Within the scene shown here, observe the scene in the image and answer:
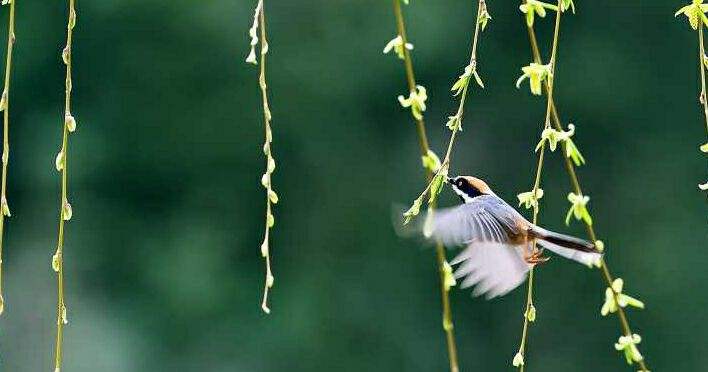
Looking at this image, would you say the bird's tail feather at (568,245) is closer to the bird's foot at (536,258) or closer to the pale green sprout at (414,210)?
the bird's foot at (536,258)

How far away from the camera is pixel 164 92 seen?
7.27 meters

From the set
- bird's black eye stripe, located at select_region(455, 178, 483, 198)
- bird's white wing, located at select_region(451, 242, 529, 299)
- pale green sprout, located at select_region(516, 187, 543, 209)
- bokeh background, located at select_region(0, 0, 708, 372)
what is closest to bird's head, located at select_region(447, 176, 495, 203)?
bird's black eye stripe, located at select_region(455, 178, 483, 198)

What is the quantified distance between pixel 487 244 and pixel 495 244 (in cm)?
1

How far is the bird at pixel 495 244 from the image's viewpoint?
1606 millimetres

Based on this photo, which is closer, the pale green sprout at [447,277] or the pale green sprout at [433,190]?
the pale green sprout at [447,277]

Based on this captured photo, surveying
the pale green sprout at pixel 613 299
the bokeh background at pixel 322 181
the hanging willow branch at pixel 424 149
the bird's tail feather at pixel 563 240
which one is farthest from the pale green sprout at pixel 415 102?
the bokeh background at pixel 322 181

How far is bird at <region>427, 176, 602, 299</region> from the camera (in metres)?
1.61

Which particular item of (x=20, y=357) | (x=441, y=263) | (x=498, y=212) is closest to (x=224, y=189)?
(x=20, y=357)

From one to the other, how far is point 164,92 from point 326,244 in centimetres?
121

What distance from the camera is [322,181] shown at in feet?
24.7

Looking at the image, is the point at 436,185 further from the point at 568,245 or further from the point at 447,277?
the point at 568,245

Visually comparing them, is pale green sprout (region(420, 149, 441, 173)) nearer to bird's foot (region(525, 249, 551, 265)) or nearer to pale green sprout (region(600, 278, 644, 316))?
pale green sprout (region(600, 278, 644, 316))

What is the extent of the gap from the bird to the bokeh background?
5.15 metres

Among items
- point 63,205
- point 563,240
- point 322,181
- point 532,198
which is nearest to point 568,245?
point 563,240
